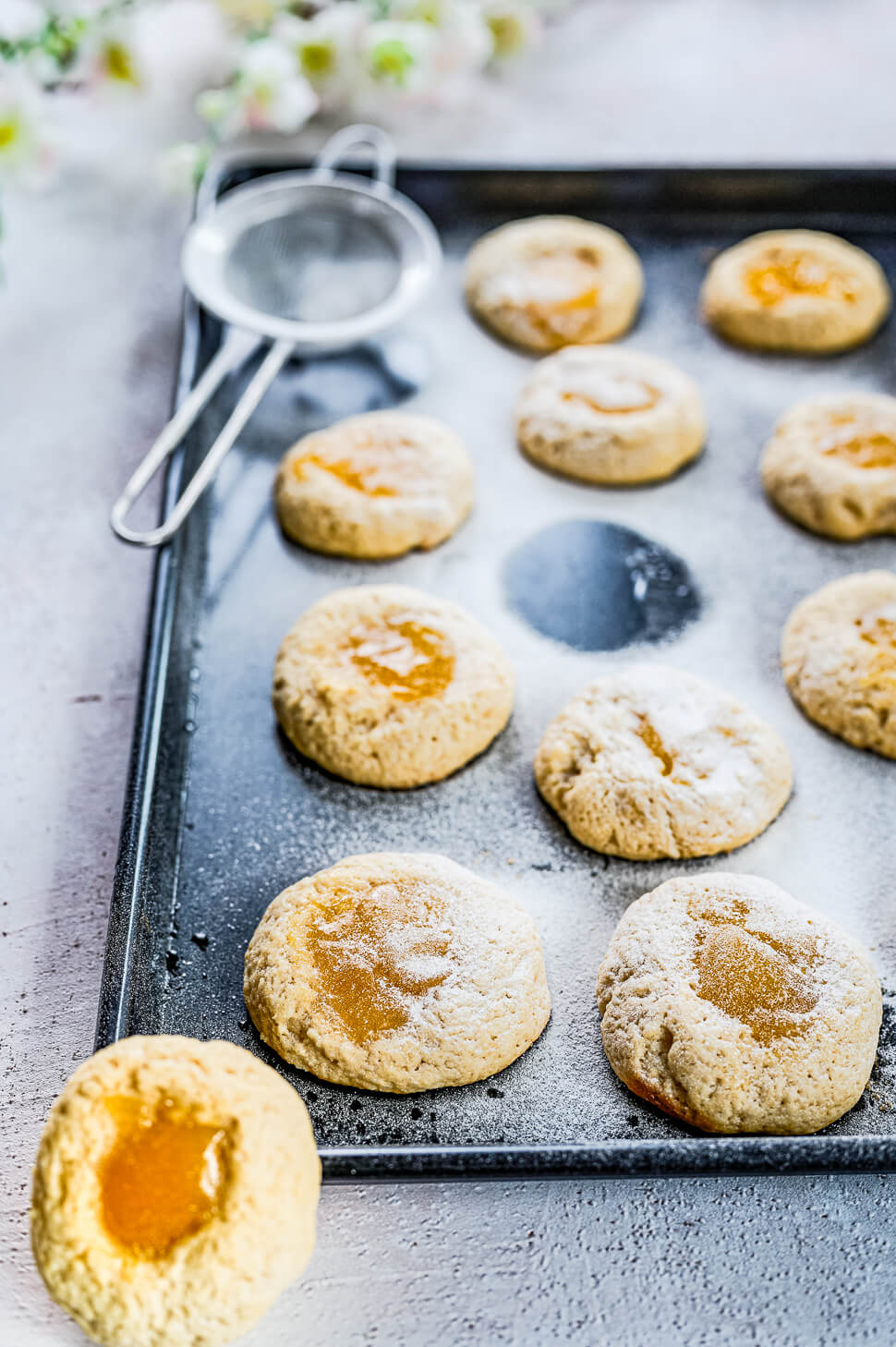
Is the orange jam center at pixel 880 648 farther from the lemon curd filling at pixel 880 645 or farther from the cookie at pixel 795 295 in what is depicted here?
the cookie at pixel 795 295

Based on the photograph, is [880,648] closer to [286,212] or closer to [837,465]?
[837,465]

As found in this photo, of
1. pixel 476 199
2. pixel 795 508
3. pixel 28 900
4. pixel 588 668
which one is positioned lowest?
pixel 28 900

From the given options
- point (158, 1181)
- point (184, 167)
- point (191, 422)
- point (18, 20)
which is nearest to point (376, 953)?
point (158, 1181)

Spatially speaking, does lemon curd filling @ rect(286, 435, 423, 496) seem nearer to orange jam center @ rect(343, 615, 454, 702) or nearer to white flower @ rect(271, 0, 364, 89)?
orange jam center @ rect(343, 615, 454, 702)

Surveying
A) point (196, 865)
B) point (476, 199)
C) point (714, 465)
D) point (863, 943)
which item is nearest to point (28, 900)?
point (196, 865)

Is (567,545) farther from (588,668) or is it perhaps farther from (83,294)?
(83,294)

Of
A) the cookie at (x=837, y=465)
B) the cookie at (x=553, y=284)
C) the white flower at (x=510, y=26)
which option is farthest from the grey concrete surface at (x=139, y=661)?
the cookie at (x=837, y=465)

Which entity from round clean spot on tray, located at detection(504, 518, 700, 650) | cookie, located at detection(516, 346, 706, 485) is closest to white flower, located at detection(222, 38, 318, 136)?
cookie, located at detection(516, 346, 706, 485)
